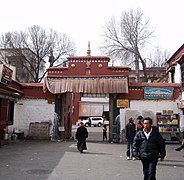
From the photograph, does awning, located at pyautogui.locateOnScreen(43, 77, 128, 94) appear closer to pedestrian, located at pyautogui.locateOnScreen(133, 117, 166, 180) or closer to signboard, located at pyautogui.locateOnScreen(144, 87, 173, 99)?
signboard, located at pyautogui.locateOnScreen(144, 87, 173, 99)

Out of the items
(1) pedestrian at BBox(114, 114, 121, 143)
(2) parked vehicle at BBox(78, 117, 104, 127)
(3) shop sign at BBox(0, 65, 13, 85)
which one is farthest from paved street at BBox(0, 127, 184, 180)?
(2) parked vehicle at BBox(78, 117, 104, 127)

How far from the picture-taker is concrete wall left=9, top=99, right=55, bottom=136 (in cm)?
1952

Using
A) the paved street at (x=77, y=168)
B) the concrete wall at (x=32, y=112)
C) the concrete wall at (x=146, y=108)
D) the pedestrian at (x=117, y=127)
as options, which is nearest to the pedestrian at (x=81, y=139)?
the paved street at (x=77, y=168)

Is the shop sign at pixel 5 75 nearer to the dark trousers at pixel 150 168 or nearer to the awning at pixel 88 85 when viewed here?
the awning at pixel 88 85

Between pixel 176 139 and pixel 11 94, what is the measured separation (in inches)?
433

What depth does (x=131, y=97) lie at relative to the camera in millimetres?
18953

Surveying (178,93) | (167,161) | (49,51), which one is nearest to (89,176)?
(167,161)

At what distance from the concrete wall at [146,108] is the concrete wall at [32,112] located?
5202 mm

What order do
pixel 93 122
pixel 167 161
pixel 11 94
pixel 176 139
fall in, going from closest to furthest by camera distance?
1. pixel 167 161
2. pixel 11 94
3. pixel 176 139
4. pixel 93 122

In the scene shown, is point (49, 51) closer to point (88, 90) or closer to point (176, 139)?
point (88, 90)

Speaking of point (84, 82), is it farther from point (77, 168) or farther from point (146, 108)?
point (77, 168)

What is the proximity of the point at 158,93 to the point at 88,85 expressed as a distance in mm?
4906

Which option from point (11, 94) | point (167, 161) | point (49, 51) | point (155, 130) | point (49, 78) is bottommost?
point (167, 161)

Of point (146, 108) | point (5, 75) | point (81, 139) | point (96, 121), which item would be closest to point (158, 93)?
point (146, 108)
